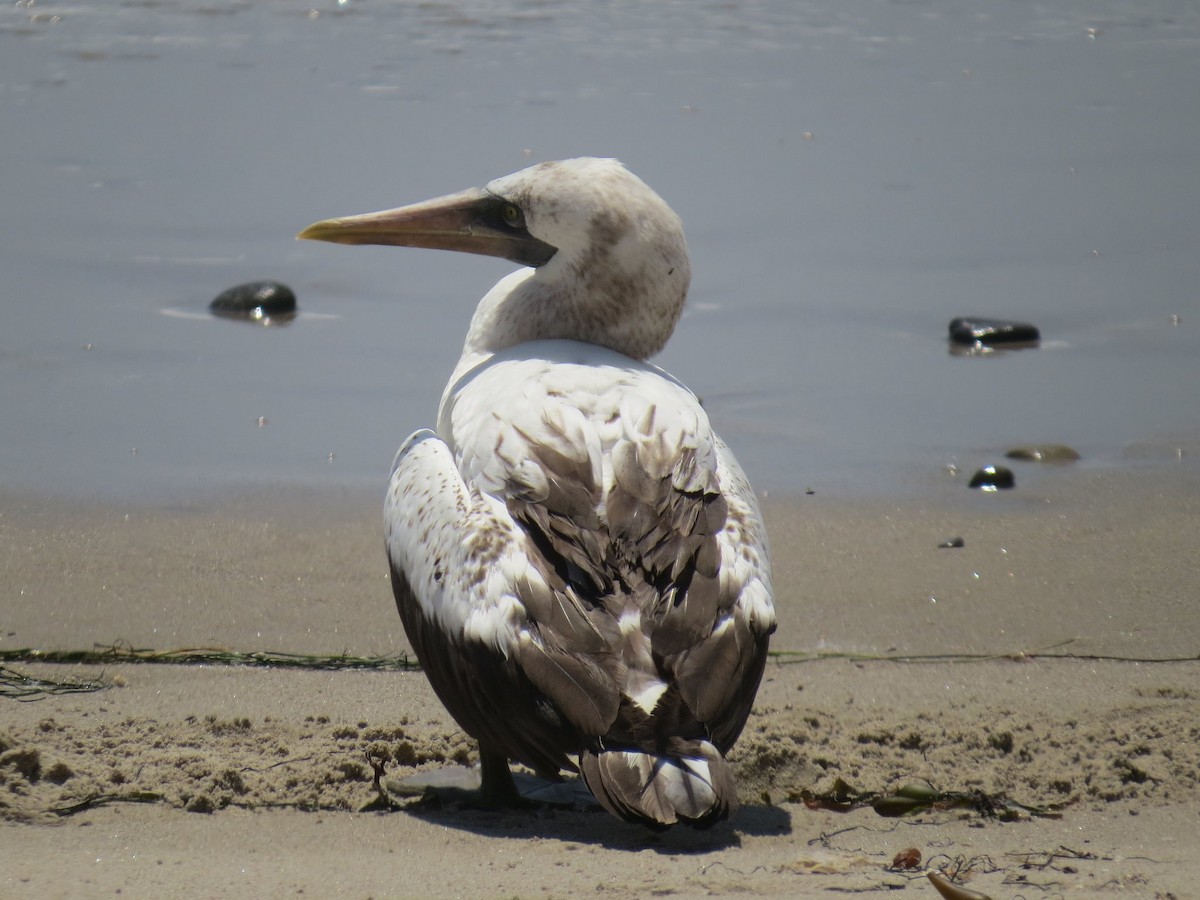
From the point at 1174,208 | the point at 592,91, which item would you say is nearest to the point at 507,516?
the point at 1174,208

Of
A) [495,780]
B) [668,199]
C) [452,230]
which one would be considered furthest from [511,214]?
[668,199]

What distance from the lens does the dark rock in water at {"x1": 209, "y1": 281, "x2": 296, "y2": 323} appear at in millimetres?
7965

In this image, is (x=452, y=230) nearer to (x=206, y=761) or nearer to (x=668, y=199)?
(x=206, y=761)

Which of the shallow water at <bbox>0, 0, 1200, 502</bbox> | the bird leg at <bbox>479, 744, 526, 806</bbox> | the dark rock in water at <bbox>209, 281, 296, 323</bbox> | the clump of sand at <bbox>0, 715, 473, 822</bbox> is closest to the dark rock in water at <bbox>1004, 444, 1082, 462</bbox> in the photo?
the shallow water at <bbox>0, 0, 1200, 502</bbox>

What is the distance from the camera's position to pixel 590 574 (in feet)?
10.7

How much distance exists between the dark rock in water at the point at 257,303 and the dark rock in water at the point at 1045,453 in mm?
3584

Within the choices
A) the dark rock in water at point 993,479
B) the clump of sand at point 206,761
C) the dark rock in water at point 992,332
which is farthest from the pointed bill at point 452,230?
the dark rock in water at point 992,332

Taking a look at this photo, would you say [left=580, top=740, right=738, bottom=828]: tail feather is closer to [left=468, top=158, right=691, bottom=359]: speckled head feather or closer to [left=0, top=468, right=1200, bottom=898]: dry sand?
[left=0, top=468, right=1200, bottom=898]: dry sand

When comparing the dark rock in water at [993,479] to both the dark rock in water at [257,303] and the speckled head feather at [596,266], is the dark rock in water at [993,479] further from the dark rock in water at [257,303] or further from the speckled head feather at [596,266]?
the dark rock in water at [257,303]

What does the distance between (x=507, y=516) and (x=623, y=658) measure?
482 mm

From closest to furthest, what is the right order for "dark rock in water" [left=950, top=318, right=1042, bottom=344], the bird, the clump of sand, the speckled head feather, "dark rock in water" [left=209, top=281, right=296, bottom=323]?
1. the bird
2. the clump of sand
3. the speckled head feather
4. "dark rock in water" [left=950, top=318, right=1042, bottom=344]
5. "dark rock in water" [left=209, top=281, right=296, bottom=323]

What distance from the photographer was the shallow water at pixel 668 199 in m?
6.68

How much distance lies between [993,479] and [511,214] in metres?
2.40

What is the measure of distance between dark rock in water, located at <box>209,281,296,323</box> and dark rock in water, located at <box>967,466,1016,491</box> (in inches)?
140
